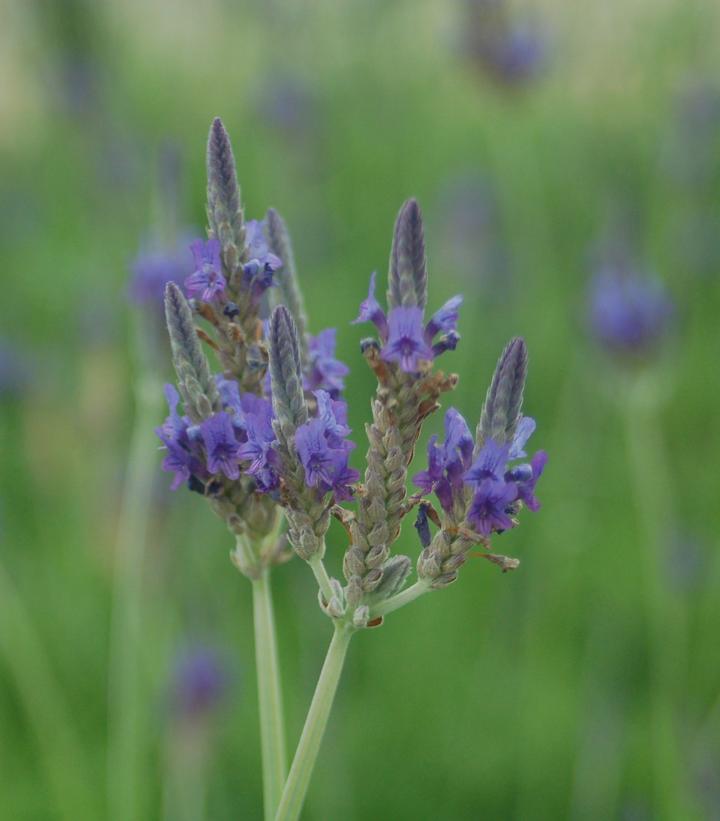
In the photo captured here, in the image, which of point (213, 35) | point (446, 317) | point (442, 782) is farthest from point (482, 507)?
point (213, 35)

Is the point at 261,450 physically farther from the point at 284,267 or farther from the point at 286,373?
the point at 284,267

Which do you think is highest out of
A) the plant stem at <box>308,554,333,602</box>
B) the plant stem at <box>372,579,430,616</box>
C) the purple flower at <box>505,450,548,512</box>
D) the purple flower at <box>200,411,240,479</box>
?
the purple flower at <box>200,411,240,479</box>

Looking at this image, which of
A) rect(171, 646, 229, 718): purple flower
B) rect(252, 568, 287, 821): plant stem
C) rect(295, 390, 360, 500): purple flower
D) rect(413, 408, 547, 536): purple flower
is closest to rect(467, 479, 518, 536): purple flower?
rect(413, 408, 547, 536): purple flower

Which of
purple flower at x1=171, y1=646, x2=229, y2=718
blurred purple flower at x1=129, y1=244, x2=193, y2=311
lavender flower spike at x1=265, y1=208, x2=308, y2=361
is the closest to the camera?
lavender flower spike at x1=265, y1=208, x2=308, y2=361

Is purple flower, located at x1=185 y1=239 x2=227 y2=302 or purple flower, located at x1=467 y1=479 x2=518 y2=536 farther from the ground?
purple flower, located at x1=185 y1=239 x2=227 y2=302

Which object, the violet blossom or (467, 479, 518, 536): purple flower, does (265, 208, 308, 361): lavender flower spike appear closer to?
the violet blossom

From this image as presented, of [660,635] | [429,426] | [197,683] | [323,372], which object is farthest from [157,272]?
[660,635]

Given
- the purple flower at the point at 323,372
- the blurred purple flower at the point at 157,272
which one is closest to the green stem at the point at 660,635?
the blurred purple flower at the point at 157,272

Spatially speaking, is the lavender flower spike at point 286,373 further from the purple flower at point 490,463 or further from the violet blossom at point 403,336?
the purple flower at point 490,463

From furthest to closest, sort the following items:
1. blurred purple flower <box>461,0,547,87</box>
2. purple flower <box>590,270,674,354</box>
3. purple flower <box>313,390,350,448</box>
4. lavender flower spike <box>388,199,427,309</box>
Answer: blurred purple flower <box>461,0,547,87</box> → purple flower <box>590,270,674,354</box> → purple flower <box>313,390,350,448</box> → lavender flower spike <box>388,199,427,309</box>
